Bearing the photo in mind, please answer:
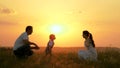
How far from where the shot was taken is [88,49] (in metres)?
19.8

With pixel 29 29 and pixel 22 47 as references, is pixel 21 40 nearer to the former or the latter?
pixel 22 47

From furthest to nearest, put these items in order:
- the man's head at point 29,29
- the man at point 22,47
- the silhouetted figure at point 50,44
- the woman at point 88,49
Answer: the silhouetted figure at point 50,44, the woman at point 88,49, the man at point 22,47, the man's head at point 29,29

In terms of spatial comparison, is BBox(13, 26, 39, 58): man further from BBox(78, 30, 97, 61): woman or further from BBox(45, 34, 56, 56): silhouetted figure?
BBox(45, 34, 56, 56): silhouetted figure

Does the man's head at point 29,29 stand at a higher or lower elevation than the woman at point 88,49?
higher

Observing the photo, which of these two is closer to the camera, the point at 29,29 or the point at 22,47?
the point at 29,29

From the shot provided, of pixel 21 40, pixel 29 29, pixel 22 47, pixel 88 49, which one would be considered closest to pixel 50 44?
pixel 88 49

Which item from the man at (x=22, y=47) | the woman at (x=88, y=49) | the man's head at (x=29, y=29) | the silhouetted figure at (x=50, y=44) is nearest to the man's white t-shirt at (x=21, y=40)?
the man at (x=22, y=47)

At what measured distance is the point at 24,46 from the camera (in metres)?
18.5

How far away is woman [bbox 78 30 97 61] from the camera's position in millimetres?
19047

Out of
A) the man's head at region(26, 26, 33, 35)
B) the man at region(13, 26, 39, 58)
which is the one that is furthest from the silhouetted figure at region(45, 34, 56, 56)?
the man's head at region(26, 26, 33, 35)

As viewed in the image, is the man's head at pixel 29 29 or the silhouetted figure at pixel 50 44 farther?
the silhouetted figure at pixel 50 44

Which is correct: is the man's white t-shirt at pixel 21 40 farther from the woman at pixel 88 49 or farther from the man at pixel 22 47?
the woman at pixel 88 49

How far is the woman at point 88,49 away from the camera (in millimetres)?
19047

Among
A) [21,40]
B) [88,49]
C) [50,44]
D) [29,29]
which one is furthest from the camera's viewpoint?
[50,44]
